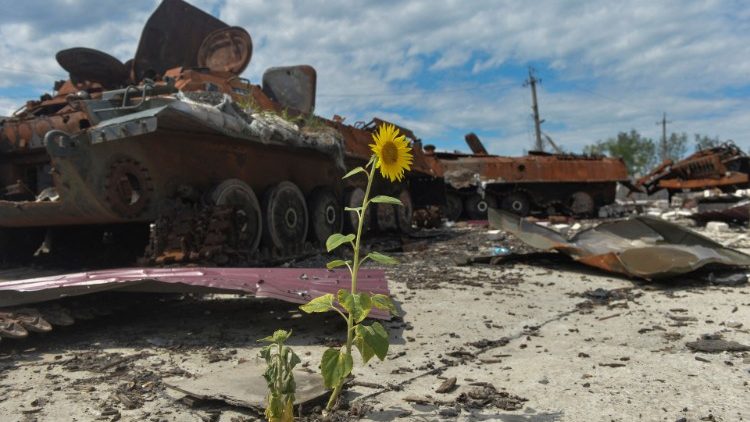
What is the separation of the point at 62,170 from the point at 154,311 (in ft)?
7.04

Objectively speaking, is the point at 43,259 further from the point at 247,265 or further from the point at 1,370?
the point at 1,370

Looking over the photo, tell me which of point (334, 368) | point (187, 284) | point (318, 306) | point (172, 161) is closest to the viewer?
point (334, 368)

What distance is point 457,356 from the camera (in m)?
3.54

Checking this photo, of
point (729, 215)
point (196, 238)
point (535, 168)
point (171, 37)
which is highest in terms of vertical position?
point (171, 37)

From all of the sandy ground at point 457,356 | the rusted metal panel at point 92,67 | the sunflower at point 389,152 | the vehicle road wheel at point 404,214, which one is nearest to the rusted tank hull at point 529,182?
the vehicle road wheel at point 404,214

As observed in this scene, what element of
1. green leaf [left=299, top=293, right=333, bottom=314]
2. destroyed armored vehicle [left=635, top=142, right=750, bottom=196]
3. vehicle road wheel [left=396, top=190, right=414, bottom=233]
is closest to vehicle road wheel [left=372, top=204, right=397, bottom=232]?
vehicle road wheel [left=396, top=190, right=414, bottom=233]

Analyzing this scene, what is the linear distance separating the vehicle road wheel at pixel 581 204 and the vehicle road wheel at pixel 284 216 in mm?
15394

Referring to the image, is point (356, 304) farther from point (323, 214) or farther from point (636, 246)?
point (323, 214)

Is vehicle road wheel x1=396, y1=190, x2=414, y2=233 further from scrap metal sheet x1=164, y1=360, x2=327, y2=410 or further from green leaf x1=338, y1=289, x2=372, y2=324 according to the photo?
green leaf x1=338, y1=289, x2=372, y2=324

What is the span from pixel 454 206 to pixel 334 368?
1899 centimetres

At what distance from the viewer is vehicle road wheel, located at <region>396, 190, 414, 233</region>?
12.4 meters

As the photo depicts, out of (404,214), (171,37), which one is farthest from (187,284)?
(404,214)

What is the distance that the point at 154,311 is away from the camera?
4.69 meters

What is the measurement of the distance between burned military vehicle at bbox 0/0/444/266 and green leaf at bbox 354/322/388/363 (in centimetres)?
404
